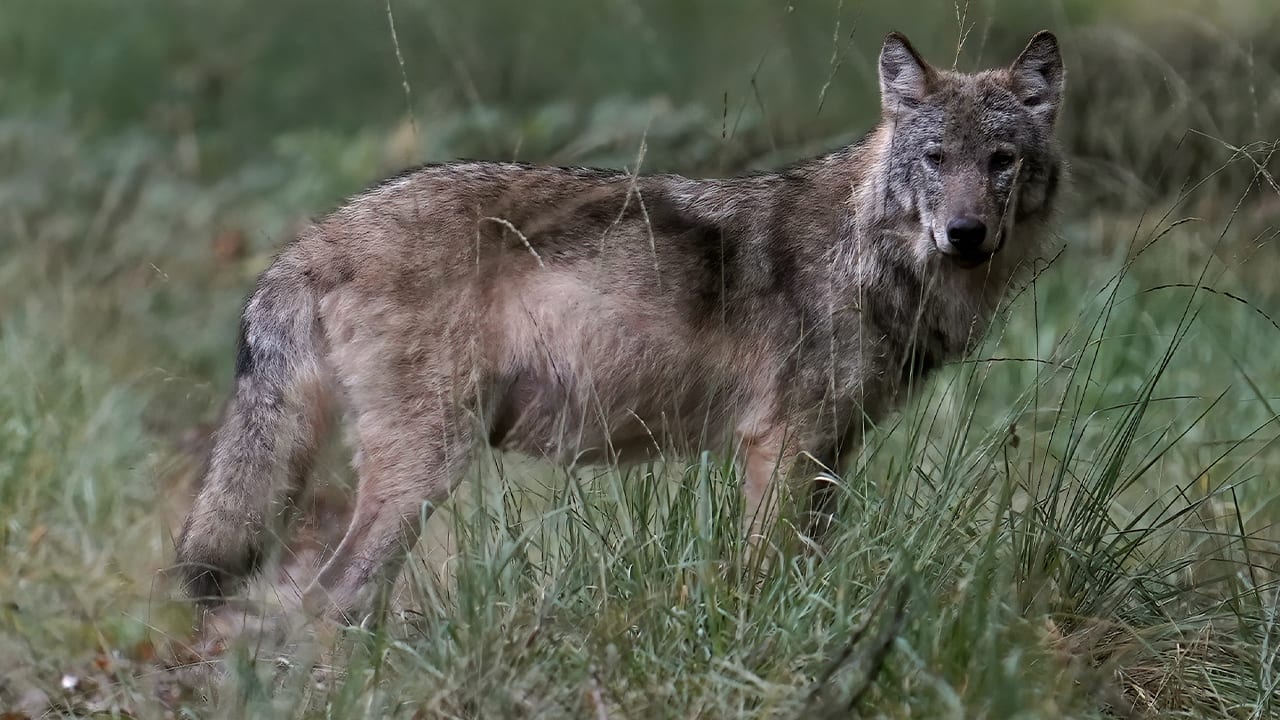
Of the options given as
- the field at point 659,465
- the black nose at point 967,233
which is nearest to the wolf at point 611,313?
the black nose at point 967,233

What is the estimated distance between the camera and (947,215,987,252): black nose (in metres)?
4.25

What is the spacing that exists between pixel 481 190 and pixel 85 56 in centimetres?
758

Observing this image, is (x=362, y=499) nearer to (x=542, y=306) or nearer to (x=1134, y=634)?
(x=542, y=306)

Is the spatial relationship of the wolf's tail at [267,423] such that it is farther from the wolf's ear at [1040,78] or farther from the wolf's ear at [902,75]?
the wolf's ear at [1040,78]

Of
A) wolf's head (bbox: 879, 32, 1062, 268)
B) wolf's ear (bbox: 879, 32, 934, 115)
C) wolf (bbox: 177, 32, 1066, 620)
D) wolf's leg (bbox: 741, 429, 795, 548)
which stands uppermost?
wolf's ear (bbox: 879, 32, 934, 115)

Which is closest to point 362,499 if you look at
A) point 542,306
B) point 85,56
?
point 542,306

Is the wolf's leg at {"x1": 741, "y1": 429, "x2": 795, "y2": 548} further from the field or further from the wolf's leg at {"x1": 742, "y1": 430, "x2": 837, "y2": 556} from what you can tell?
the field

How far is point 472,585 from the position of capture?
10.8ft

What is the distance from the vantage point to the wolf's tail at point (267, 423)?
4316mm

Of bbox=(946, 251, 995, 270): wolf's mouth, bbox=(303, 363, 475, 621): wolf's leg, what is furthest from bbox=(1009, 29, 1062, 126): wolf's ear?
bbox=(303, 363, 475, 621): wolf's leg

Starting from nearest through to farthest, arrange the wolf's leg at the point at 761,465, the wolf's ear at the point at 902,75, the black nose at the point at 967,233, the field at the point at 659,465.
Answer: the field at the point at 659,465 < the wolf's leg at the point at 761,465 < the black nose at the point at 967,233 < the wolf's ear at the point at 902,75

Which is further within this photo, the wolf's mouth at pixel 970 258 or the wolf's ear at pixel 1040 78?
the wolf's ear at pixel 1040 78

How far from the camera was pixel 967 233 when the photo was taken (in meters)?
4.26

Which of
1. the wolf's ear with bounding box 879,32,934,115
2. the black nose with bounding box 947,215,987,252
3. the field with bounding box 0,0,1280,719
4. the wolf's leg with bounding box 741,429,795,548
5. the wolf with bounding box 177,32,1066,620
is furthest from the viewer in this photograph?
the wolf's ear with bounding box 879,32,934,115
